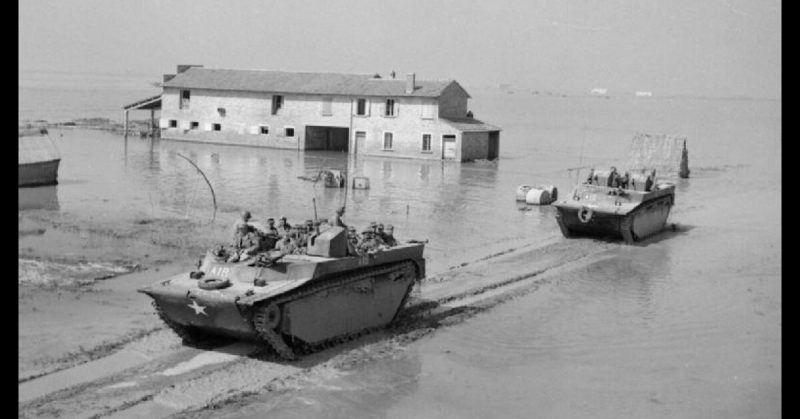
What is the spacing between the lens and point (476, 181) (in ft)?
113

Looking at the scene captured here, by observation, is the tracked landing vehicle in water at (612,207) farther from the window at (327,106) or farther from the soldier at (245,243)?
the window at (327,106)

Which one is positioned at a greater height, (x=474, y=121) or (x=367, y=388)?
(x=474, y=121)

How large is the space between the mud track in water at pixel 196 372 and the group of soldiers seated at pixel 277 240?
119cm

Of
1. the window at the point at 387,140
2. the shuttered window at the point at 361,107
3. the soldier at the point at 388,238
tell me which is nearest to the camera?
the soldier at the point at 388,238

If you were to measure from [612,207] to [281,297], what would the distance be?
11819 millimetres

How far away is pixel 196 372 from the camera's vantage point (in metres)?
11.2

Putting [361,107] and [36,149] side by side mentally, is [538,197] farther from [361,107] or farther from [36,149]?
[361,107]

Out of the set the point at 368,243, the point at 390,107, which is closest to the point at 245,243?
the point at 368,243

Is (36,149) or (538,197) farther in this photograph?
(538,197)

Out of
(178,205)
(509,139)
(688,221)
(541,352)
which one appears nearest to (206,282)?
(541,352)

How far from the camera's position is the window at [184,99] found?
46625 millimetres

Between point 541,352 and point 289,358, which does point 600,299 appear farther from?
point 289,358

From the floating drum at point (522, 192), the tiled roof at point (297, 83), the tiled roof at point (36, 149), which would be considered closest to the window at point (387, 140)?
the tiled roof at point (297, 83)

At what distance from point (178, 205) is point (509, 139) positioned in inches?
1515
